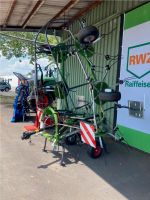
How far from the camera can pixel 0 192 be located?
3770 millimetres

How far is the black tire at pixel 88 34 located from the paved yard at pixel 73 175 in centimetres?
209

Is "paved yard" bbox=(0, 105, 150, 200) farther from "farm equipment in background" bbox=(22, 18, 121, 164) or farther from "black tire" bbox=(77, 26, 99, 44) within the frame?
"black tire" bbox=(77, 26, 99, 44)

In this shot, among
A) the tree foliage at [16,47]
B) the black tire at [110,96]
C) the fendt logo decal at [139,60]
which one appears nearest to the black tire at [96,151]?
the black tire at [110,96]

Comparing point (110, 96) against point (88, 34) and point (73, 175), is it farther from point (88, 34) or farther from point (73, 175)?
point (73, 175)

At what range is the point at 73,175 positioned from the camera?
4.44m

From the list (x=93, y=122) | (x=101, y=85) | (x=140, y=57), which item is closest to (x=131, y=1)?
(x=140, y=57)

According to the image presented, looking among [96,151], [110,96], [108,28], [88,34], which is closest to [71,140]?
[96,151]

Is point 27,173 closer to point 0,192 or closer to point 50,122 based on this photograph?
point 0,192

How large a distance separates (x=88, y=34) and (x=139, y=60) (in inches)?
49.1

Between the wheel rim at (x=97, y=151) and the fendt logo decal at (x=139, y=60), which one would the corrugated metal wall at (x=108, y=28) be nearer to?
the fendt logo decal at (x=139, y=60)

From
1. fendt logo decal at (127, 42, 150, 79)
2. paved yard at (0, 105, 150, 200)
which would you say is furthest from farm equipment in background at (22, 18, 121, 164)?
fendt logo decal at (127, 42, 150, 79)

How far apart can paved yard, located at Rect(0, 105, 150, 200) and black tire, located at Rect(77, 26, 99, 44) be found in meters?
2.09

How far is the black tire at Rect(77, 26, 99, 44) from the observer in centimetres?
504

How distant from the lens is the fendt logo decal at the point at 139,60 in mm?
5486
